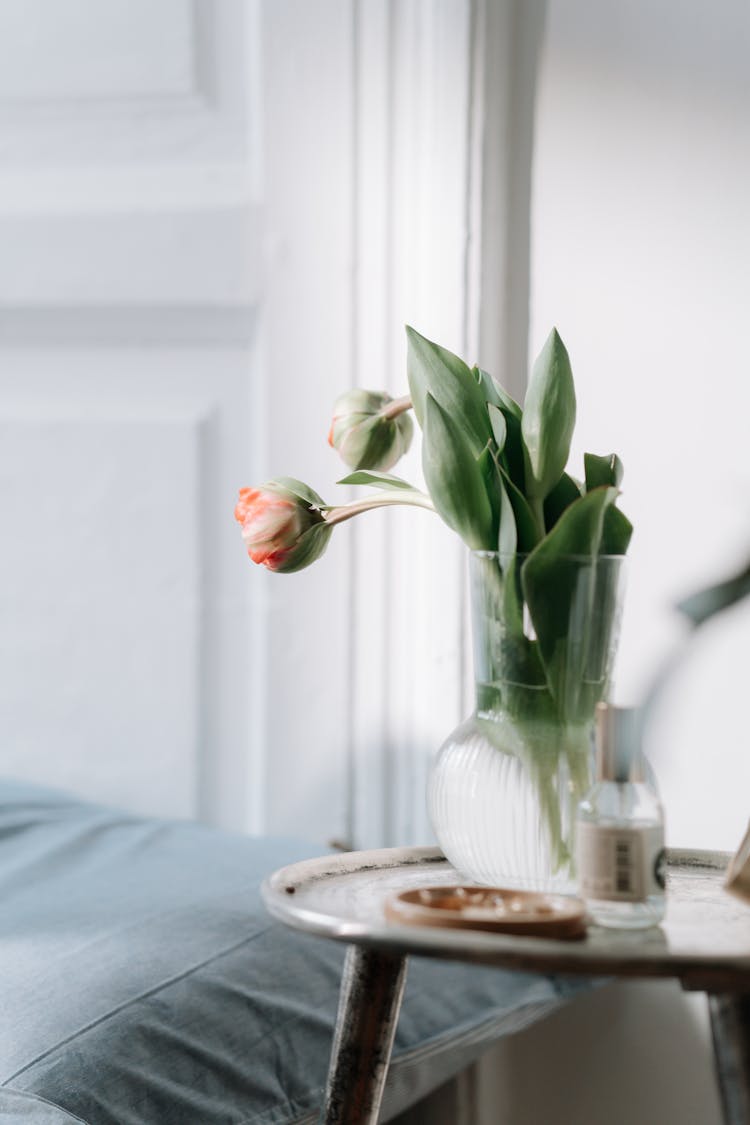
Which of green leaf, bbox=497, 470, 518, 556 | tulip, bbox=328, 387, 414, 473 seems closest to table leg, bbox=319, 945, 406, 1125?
green leaf, bbox=497, 470, 518, 556

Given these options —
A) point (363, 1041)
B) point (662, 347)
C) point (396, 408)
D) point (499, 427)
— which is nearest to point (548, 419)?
point (499, 427)

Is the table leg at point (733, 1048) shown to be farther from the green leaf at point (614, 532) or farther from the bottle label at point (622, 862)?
the green leaf at point (614, 532)

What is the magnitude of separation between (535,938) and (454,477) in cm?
26

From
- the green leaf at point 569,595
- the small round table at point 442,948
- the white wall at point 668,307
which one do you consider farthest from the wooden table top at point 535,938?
the white wall at point 668,307

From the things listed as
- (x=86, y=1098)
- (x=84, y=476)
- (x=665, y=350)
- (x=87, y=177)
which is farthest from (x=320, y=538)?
(x=87, y=177)

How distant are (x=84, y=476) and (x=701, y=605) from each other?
3.29 feet

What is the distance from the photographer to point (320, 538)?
0.79 metres

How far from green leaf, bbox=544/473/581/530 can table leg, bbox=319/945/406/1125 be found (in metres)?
0.27

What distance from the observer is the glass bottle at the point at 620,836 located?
61 cm

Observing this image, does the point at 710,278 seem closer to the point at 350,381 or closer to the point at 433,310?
the point at 433,310

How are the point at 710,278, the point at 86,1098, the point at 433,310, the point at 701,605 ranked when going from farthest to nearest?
1. the point at 433,310
2. the point at 710,278
3. the point at 86,1098
4. the point at 701,605

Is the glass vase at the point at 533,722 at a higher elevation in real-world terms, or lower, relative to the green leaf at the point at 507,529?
lower

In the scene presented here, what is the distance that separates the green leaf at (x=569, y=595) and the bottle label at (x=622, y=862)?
0.34ft

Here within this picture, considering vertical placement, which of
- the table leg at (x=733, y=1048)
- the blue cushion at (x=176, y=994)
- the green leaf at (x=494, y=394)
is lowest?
A: the blue cushion at (x=176, y=994)
